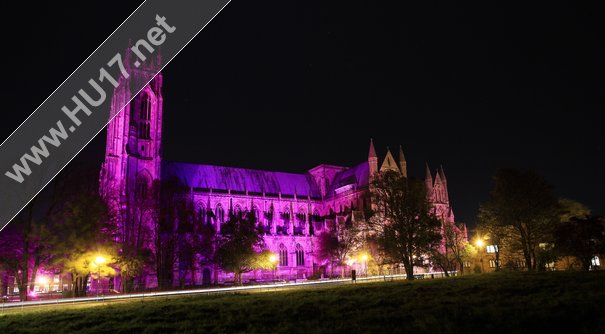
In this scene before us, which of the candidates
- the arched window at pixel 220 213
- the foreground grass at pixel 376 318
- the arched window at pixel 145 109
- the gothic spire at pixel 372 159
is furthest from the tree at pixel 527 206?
the arched window at pixel 145 109

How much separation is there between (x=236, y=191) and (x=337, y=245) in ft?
69.3

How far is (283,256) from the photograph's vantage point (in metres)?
80.3

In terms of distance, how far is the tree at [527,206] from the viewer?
46.0 metres

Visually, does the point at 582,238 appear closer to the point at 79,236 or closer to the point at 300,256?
the point at 79,236

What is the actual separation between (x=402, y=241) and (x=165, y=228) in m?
30.1

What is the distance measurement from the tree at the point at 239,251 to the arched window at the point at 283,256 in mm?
14872

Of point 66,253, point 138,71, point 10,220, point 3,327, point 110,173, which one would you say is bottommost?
point 3,327

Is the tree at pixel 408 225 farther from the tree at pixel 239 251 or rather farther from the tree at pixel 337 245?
the tree at pixel 337 245

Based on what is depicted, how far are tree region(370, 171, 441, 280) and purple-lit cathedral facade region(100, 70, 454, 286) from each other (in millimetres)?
9248

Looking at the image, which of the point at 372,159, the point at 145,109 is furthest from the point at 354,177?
the point at 145,109

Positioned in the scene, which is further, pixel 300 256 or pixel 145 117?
pixel 300 256

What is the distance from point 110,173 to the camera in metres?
63.6

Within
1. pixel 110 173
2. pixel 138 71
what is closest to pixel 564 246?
pixel 110 173

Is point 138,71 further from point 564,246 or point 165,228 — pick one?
point 564,246
